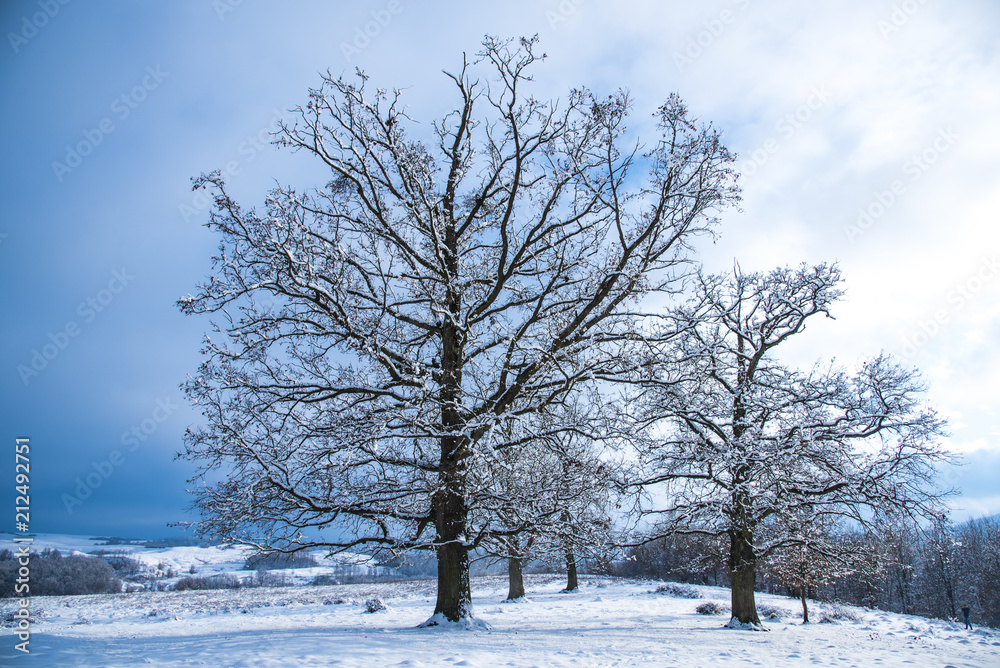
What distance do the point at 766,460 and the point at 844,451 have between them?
3.44 meters

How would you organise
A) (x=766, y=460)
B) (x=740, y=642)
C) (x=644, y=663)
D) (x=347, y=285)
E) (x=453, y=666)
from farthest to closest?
(x=740, y=642) → (x=766, y=460) → (x=347, y=285) → (x=644, y=663) → (x=453, y=666)

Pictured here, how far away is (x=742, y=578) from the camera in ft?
44.0

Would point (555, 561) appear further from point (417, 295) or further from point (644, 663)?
point (417, 295)

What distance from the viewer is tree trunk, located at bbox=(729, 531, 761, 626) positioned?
13.2 m

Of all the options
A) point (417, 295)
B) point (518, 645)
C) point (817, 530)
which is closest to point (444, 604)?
point (518, 645)

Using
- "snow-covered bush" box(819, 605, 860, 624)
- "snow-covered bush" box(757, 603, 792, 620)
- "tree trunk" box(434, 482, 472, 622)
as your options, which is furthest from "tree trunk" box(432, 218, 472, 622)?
"snow-covered bush" box(819, 605, 860, 624)

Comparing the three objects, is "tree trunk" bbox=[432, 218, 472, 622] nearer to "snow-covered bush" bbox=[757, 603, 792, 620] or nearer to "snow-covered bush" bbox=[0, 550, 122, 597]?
"snow-covered bush" bbox=[757, 603, 792, 620]

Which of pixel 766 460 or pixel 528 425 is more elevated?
pixel 528 425

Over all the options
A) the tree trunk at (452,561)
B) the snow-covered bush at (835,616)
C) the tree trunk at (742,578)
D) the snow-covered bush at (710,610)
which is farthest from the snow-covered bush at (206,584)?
the tree trunk at (742,578)

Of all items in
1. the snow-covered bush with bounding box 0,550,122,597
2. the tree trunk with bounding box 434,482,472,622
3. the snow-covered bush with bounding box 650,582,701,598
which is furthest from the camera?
the snow-covered bush with bounding box 0,550,122,597

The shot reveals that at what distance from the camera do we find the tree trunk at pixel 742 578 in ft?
43.2

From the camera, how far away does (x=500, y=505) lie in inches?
329

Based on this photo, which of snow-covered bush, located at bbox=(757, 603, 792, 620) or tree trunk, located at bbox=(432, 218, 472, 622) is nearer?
tree trunk, located at bbox=(432, 218, 472, 622)

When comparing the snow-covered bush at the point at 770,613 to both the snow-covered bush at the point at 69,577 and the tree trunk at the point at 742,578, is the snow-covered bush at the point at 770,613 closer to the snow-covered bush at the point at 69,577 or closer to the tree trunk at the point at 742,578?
the tree trunk at the point at 742,578
